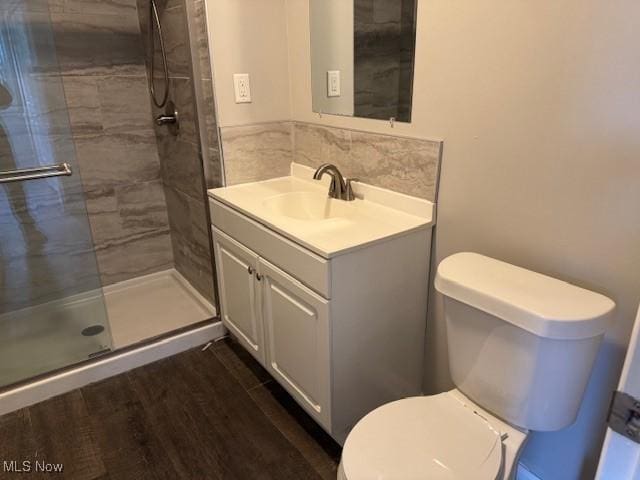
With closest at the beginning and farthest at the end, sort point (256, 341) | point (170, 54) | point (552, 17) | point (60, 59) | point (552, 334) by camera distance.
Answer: point (552, 334) → point (552, 17) → point (256, 341) → point (170, 54) → point (60, 59)

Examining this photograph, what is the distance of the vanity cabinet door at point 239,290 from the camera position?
189cm

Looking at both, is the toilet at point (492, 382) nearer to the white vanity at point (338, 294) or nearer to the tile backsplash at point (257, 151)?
the white vanity at point (338, 294)

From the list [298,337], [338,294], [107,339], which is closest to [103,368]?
[107,339]

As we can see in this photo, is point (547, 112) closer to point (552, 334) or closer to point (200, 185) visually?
point (552, 334)

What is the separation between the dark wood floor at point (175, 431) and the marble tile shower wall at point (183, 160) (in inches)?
23.1

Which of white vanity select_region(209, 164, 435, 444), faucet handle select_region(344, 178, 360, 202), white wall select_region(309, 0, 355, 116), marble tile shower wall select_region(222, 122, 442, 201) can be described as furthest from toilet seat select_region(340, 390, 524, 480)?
white wall select_region(309, 0, 355, 116)

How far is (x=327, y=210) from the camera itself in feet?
6.33

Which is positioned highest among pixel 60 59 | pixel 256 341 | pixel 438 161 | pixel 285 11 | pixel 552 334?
pixel 285 11

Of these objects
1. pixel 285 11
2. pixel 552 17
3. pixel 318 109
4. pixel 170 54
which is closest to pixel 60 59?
pixel 170 54

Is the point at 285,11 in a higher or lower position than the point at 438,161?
higher

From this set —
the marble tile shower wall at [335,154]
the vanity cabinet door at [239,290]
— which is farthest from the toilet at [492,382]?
the vanity cabinet door at [239,290]

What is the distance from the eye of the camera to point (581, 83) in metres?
1.14

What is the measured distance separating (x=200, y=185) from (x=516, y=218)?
150 cm

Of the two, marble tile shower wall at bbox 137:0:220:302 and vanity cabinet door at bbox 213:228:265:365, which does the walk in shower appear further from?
vanity cabinet door at bbox 213:228:265:365
